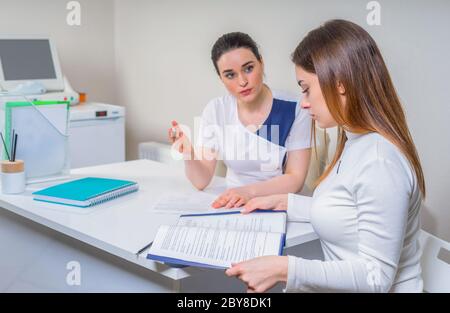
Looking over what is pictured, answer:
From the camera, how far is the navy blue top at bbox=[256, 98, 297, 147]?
1.89m

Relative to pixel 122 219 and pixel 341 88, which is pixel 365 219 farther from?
pixel 122 219

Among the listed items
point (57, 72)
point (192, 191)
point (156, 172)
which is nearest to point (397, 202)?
point (192, 191)

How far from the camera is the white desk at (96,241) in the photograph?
4.23ft

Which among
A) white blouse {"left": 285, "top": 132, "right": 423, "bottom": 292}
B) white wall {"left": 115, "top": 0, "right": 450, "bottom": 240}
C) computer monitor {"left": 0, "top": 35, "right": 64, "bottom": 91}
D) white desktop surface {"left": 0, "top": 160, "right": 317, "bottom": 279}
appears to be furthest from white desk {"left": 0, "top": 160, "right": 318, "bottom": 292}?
computer monitor {"left": 0, "top": 35, "right": 64, "bottom": 91}

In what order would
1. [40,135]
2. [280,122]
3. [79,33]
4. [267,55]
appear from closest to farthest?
[40,135] < [280,122] < [267,55] < [79,33]

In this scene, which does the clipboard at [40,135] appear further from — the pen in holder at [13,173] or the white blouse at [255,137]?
the white blouse at [255,137]

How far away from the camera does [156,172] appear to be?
197 centimetres

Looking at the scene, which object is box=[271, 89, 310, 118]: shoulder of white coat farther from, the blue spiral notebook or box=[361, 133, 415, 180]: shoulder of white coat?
box=[361, 133, 415, 180]: shoulder of white coat

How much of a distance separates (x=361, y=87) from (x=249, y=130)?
0.85 metres

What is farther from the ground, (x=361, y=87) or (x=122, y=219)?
(x=361, y=87)

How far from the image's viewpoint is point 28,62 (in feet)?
9.42

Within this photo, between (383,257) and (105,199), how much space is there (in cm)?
84

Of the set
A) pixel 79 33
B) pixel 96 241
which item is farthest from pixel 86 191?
pixel 79 33

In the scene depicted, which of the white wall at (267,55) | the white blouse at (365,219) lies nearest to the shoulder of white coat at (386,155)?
the white blouse at (365,219)
